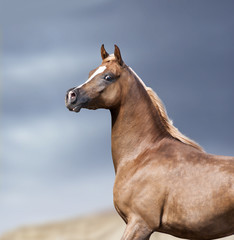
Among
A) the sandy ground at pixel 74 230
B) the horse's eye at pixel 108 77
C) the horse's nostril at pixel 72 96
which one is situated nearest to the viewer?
the horse's nostril at pixel 72 96

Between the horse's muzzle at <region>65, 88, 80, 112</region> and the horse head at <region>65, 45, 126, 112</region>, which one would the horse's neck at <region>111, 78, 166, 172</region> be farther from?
the horse's muzzle at <region>65, 88, 80, 112</region>

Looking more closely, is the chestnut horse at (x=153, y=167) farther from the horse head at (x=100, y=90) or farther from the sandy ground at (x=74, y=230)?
the sandy ground at (x=74, y=230)

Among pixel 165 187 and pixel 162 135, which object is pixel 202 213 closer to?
pixel 165 187

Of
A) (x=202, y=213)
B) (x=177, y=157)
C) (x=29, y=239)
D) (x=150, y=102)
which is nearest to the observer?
(x=202, y=213)

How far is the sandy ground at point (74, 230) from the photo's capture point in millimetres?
17312

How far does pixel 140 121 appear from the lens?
6410mm

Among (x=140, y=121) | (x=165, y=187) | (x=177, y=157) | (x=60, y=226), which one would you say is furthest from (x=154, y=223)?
(x=60, y=226)

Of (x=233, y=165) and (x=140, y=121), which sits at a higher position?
(x=140, y=121)

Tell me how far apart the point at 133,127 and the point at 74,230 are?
12681 mm

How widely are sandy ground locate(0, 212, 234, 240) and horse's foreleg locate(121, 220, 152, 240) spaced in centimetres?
1093

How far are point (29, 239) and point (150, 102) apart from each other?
13.7m

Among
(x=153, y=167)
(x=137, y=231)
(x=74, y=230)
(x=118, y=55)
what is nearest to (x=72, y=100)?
(x=118, y=55)

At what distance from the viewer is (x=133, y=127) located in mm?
6398

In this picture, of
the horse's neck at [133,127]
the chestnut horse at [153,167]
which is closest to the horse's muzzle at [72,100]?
the chestnut horse at [153,167]
